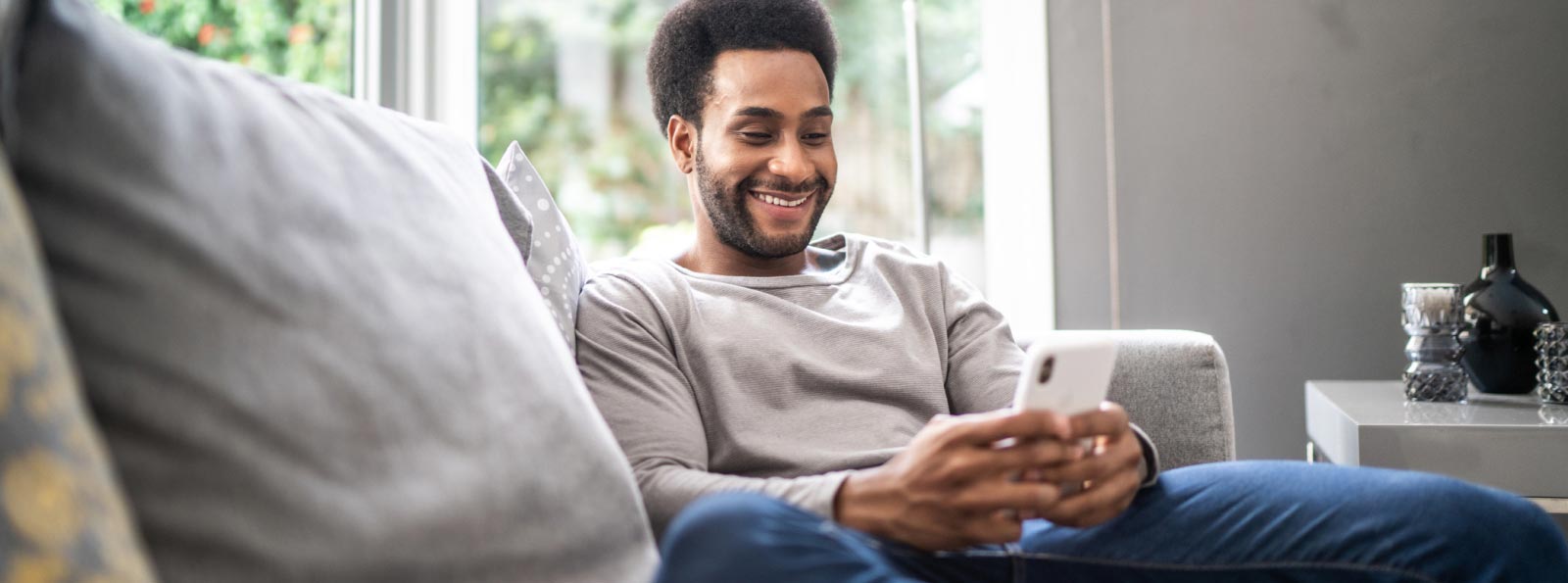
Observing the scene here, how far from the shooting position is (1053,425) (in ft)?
3.07

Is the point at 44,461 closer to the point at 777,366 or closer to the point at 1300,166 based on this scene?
the point at 777,366

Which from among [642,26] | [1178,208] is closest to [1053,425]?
[1178,208]

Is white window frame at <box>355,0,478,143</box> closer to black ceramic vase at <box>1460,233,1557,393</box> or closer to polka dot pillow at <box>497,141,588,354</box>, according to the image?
polka dot pillow at <box>497,141,588,354</box>

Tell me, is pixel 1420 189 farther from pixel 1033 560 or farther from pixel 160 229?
pixel 160 229

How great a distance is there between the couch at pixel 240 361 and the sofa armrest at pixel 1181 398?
0.86 meters

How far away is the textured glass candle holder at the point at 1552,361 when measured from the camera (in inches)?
65.7

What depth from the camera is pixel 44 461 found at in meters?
0.45

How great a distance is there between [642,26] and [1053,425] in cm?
305

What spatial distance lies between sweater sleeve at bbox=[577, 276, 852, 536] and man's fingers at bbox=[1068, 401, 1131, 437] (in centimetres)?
21

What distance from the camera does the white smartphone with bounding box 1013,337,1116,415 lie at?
0.90m

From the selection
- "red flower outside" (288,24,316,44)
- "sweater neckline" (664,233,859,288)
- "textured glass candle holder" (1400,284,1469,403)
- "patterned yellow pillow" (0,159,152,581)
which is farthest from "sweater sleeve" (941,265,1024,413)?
"red flower outside" (288,24,316,44)

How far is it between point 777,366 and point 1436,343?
3.86ft

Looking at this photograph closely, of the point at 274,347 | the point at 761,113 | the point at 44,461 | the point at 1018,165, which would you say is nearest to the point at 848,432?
the point at 761,113

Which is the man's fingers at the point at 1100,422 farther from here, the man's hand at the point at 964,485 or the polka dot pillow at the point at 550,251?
the polka dot pillow at the point at 550,251
